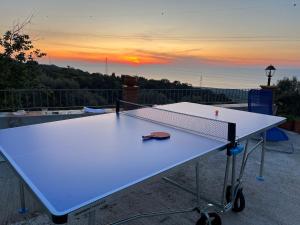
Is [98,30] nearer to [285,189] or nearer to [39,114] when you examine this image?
[39,114]

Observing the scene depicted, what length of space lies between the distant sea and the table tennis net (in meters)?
4.94

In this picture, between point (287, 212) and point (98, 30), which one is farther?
point (98, 30)

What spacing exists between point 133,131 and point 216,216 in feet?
3.50

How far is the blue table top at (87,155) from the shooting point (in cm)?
120

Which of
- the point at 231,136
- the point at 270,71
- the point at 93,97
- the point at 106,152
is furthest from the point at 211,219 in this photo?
the point at 270,71

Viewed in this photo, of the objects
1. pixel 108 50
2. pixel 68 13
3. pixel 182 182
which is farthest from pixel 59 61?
pixel 182 182

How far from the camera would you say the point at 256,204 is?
2.91 m

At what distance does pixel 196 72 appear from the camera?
9.70 meters

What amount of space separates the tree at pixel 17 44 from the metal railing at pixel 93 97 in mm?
1958

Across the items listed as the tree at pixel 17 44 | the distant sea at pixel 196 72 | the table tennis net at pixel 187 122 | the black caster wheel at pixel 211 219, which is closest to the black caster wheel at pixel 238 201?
the black caster wheel at pixel 211 219

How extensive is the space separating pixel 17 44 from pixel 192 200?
20.3 feet

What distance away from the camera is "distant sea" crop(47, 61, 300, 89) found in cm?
829

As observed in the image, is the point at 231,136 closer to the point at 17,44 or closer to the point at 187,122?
the point at 187,122

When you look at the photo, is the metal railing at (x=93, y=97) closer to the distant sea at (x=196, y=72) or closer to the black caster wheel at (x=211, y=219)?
the distant sea at (x=196, y=72)
